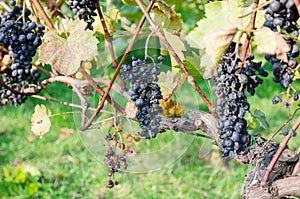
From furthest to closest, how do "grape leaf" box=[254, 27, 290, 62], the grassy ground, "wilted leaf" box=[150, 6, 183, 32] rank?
the grassy ground, "wilted leaf" box=[150, 6, 183, 32], "grape leaf" box=[254, 27, 290, 62]

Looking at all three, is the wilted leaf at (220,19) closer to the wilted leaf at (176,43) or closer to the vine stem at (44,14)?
the wilted leaf at (176,43)

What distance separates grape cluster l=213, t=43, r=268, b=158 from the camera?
3.03 feet

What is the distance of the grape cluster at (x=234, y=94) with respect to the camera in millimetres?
925

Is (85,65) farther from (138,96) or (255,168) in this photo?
(255,168)

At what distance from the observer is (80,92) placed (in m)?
1.53

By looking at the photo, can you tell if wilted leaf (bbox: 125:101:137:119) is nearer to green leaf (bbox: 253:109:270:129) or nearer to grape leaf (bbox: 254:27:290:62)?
green leaf (bbox: 253:109:270:129)

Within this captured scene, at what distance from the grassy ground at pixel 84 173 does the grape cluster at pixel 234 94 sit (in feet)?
4.14

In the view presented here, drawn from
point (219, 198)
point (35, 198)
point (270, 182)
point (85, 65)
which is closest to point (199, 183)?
point (219, 198)

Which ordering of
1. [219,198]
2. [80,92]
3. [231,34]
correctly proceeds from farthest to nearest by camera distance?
1. [219,198]
2. [80,92]
3. [231,34]

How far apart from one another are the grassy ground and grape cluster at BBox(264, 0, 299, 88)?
1430mm

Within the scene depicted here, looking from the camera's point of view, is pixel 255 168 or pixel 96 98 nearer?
pixel 255 168

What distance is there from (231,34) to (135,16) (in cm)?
147

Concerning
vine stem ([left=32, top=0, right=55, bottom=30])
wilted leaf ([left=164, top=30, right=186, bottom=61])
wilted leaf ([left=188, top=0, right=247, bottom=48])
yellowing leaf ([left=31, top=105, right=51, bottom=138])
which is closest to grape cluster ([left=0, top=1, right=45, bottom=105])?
vine stem ([left=32, top=0, right=55, bottom=30])

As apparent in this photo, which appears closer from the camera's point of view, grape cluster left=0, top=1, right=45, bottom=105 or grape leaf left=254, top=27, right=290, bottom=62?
grape leaf left=254, top=27, right=290, bottom=62
